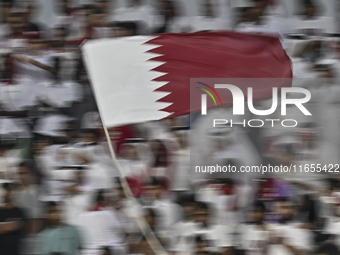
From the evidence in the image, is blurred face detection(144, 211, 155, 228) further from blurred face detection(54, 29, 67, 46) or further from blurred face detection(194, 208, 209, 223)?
blurred face detection(54, 29, 67, 46)

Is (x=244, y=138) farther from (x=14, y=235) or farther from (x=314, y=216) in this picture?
(x=14, y=235)

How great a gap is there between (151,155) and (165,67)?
3.07 feet

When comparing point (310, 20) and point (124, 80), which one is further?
point (310, 20)

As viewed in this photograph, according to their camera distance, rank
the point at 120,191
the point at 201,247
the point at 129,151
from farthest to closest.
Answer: the point at 129,151 → the point at 120,191 → the point at 201,247

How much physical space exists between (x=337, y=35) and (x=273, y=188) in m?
1.41

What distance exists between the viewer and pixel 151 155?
17.6ft

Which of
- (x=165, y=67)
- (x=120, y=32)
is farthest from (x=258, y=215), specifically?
(x=120, y=32)

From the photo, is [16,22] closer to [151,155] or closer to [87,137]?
[87,137]

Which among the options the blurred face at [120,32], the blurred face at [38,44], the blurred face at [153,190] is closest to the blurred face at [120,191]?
the blurred face at [153,190]

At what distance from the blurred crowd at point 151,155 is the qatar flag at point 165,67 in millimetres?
820

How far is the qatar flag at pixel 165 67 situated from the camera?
14.8 ft

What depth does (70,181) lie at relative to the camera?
5.30 metres

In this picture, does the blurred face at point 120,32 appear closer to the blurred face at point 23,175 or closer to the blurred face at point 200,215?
the blurred face at point 23,175

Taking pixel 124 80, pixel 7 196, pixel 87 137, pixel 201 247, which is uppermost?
pixel 124 80
